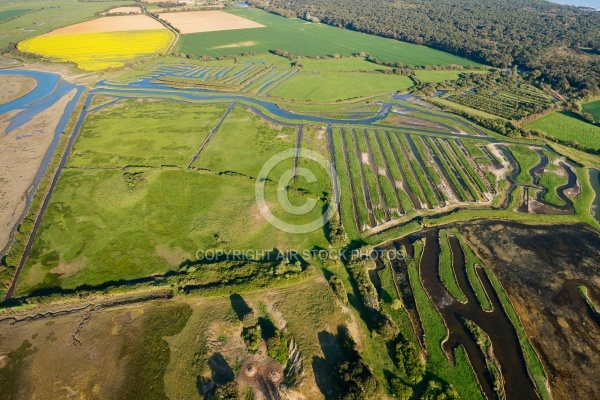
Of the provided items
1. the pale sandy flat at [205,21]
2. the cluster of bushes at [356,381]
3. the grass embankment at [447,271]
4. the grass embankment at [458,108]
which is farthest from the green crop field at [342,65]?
the cluster of bushes at [356,381]

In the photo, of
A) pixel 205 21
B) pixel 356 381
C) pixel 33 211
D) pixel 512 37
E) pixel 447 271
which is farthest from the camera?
pixel 205 21

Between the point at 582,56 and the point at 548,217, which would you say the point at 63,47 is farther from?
the point at 582,56

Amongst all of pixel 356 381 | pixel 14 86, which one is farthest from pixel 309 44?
pixel 356 381

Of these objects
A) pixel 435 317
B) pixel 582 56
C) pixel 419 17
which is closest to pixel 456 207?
pixel 435 317

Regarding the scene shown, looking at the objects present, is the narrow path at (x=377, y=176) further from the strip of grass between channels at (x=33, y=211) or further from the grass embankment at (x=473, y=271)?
the strip of grass between channels at (x=33, y=211)

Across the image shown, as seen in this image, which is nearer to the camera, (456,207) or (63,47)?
(456,207)

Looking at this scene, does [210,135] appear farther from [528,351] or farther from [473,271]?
[528,351]
